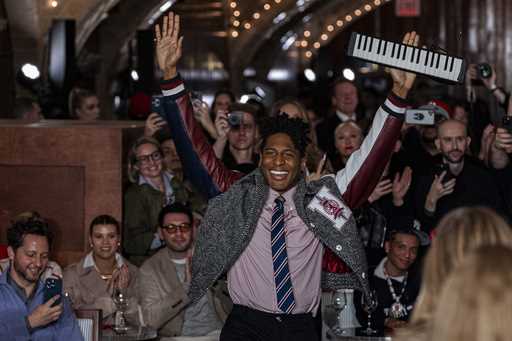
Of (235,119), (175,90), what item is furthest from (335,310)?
(235,119)

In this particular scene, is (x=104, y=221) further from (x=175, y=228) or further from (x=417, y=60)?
(x=417, y=60)

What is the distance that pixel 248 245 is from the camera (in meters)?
4.96

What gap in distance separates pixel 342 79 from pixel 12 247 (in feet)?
14.1

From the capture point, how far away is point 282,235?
4930 millimetres

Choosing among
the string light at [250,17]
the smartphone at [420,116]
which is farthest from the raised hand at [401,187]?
the string light at [250,17]

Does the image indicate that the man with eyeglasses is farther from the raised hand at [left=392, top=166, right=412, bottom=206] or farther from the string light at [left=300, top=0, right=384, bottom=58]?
the string light at [left=300, top=0, right=384, bottom=58]

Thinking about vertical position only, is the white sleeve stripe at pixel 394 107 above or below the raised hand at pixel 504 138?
above

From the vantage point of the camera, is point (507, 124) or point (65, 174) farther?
point (65, 174)

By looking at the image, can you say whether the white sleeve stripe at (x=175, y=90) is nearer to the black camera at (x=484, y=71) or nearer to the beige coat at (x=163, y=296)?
the beige coat at (x=163, y=296)

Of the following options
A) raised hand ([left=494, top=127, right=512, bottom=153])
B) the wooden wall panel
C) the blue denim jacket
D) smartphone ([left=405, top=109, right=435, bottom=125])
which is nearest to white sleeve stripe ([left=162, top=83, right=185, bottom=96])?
the blue denim jacket

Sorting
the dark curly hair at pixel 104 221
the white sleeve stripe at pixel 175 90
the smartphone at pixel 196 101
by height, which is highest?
the smartphone at pixel 196 101

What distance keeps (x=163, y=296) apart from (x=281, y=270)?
1810 millimetres

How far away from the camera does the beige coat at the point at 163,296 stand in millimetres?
6562

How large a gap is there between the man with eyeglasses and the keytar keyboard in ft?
6.15
